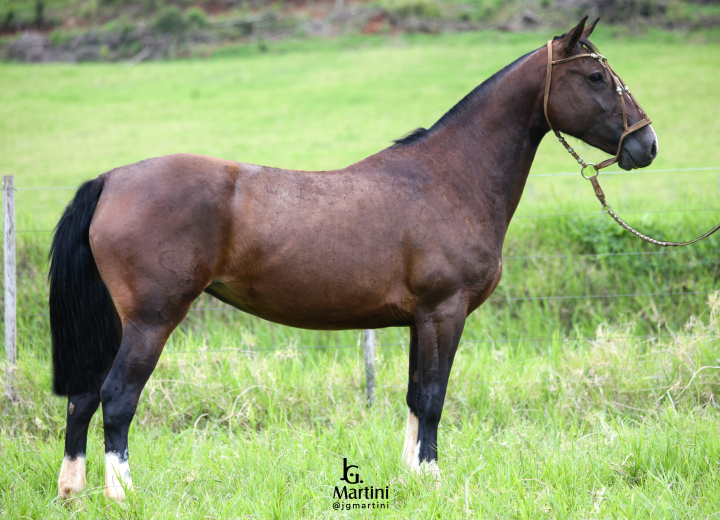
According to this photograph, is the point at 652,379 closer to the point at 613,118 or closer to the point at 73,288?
the point at 613,118

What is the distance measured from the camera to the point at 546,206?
7.21 meters

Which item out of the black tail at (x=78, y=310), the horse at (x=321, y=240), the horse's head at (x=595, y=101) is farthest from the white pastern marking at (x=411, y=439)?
the horse's head at (x=595, y=101)

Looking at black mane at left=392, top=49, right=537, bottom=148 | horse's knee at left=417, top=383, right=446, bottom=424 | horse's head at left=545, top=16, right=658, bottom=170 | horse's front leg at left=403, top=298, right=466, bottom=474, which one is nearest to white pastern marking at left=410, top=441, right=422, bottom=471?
horse's front leg at left=403, top=298, right=466, bottom=474

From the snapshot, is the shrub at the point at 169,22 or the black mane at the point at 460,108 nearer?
the black mane at the point at 460,108

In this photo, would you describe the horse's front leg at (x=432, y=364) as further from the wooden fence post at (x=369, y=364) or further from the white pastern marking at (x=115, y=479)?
the white pastern marking at (x=115, y=479)

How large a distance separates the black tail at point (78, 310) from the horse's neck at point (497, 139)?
6.43 feet

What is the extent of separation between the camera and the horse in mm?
3047

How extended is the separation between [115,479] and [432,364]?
1772 mm

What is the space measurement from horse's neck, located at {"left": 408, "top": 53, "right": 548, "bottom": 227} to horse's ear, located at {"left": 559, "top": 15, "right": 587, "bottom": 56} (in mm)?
148

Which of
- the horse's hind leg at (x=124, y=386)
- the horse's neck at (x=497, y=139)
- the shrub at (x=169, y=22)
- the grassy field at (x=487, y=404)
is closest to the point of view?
the horse's hind leg at (x=124, y=386)

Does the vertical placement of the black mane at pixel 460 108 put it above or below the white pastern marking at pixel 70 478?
above

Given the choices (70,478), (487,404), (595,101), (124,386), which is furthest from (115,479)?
(595,101)

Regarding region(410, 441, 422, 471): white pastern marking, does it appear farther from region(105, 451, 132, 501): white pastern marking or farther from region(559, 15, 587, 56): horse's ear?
region(559, 15, 587, 56): horse's ear

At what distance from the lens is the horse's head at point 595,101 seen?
10.8ft
